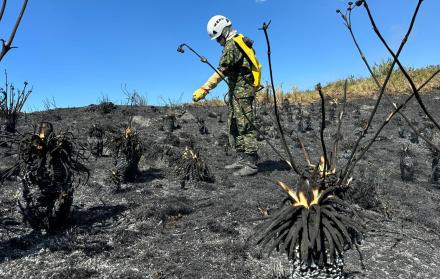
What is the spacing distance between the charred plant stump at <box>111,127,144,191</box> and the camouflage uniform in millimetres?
1759

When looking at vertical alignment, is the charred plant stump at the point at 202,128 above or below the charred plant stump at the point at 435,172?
above

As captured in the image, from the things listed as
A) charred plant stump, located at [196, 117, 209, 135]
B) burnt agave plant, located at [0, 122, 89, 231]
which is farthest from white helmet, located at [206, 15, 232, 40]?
charred plant stump, located at [196, 117, 209, 135]

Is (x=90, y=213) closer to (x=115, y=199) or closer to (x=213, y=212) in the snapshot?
(x=115, y=199)

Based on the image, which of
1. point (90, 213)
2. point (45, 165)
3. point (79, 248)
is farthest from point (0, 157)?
point (79, 248)

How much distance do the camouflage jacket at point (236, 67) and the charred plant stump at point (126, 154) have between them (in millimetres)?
1890

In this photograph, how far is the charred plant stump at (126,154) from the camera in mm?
7176

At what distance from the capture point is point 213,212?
591 centimetres

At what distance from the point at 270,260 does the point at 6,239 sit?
293 centimetres

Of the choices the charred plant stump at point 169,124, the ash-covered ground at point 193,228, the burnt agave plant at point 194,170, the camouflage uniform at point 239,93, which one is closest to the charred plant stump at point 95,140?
the ash-covered ground at point 193,228

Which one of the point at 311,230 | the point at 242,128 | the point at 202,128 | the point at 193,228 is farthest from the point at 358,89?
the point at 311,230

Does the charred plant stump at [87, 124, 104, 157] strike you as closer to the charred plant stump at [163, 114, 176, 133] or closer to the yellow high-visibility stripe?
the charred plant stump at [163, 114, 176, 133]

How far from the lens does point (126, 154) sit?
7.22 meters

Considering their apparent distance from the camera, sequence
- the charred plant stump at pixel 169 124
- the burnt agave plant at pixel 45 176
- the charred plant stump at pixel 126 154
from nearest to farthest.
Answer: the burnt agave plant at pixel 45 176 → the charred plant stump at pixel 126 154 → the charred plant stump at pixel 169 124

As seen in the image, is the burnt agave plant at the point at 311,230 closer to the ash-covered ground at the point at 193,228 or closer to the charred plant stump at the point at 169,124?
the ash-covered ground at the point at 193,228
